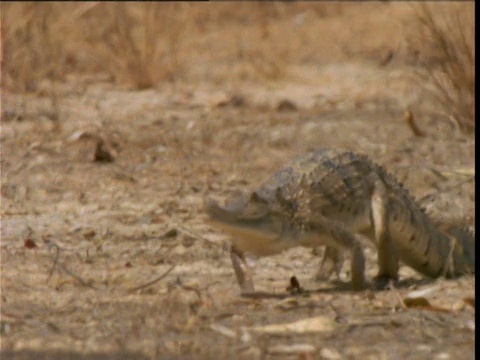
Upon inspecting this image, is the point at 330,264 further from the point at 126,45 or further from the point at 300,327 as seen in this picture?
the point at 126,45

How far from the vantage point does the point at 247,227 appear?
15.6 ft

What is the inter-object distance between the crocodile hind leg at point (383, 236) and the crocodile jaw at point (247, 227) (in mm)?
580

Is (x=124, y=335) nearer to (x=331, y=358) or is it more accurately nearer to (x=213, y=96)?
(x=331, y=358)

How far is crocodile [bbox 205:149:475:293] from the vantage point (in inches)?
192

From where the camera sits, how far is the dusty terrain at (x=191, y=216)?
430 cm

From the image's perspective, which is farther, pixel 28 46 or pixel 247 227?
pixel 28 46

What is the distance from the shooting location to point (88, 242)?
6164 mm

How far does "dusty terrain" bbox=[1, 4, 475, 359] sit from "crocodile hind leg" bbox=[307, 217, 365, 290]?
0.45ft

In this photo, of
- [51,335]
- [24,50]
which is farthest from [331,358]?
[24,50]

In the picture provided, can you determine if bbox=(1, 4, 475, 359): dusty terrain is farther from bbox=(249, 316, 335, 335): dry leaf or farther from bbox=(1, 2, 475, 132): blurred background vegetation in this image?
bbox=(1, 2, 475, 132): blurred background vegetation

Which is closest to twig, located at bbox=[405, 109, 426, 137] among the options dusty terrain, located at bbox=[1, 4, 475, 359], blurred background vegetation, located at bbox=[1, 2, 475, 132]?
dusty terrain, located at bbox=[1, 4, 475, 359]

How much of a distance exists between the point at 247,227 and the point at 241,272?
0.26 metres

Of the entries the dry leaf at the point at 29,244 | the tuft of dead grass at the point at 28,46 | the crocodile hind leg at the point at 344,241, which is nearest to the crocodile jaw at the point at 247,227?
the crocodile hind leg at the point at 344,241

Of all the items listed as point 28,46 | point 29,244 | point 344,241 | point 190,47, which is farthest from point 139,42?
point 344,241
